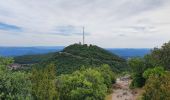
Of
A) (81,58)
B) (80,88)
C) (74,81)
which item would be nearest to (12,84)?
(80,88)

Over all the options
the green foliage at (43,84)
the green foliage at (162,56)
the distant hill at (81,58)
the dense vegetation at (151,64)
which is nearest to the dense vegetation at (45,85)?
the green foliage at (43,84)

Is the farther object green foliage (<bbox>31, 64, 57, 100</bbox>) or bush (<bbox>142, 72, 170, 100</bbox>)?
bush (<bbox>142, 72, 170, 100</bbox>)

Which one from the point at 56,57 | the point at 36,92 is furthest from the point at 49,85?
the point at 56,57

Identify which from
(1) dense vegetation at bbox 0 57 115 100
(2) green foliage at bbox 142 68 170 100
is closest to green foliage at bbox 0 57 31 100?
(1) dense vegetation at bbox 0 57 115 100

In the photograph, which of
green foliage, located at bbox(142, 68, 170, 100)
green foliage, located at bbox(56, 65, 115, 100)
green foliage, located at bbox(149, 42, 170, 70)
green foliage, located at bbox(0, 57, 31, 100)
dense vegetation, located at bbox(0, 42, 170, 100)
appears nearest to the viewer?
green foliage, located at bbox(0, 57, 31, 100)

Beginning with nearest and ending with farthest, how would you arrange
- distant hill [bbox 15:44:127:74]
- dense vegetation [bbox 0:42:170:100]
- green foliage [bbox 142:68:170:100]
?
dense vegetation [bbox 0:42:170:100] < green foliage [bbox 142:68:170:100] < distant hill [bbox 15:44:127:74]

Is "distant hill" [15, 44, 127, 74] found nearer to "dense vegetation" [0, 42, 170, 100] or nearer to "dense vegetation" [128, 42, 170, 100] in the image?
"dense vegetation" [0, 42, 170, 100]
